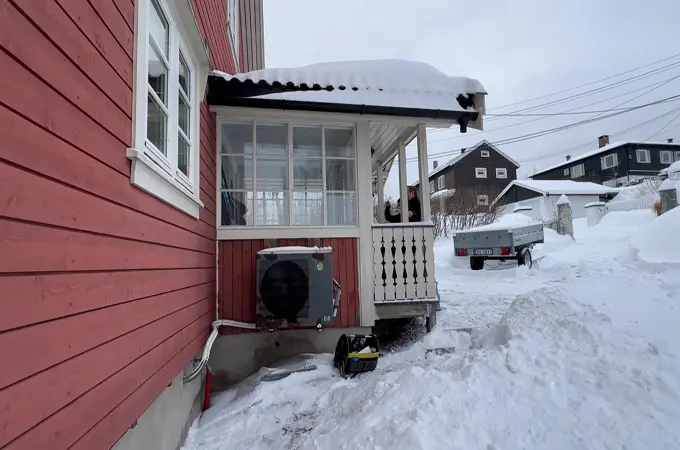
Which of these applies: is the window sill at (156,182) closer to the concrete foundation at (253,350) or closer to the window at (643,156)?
the concrete foundation at (253,350)

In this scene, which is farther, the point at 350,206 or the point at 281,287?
the point at 350,206

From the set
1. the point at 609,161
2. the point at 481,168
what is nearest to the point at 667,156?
the point at 609,161

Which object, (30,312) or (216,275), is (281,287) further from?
(30,312)

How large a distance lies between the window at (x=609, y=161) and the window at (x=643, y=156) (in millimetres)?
1663

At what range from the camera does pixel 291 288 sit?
160 inches

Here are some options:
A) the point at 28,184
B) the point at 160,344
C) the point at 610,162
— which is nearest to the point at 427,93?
the point at 160,344

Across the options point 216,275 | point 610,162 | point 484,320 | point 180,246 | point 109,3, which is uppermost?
point 610,162

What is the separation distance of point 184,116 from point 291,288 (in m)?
2.00

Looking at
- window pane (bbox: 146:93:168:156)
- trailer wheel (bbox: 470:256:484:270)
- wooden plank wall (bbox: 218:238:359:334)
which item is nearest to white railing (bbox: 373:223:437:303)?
wooden plank wall (bbox: 218:238:359:334)

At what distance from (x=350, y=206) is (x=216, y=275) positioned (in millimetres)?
1859

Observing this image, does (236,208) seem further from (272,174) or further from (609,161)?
(609,161)

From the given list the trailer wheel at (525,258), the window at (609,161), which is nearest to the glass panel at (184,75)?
the trailer wheel at (525,258)

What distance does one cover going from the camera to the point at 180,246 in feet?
9.25

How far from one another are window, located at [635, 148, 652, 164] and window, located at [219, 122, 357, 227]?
131 feet
